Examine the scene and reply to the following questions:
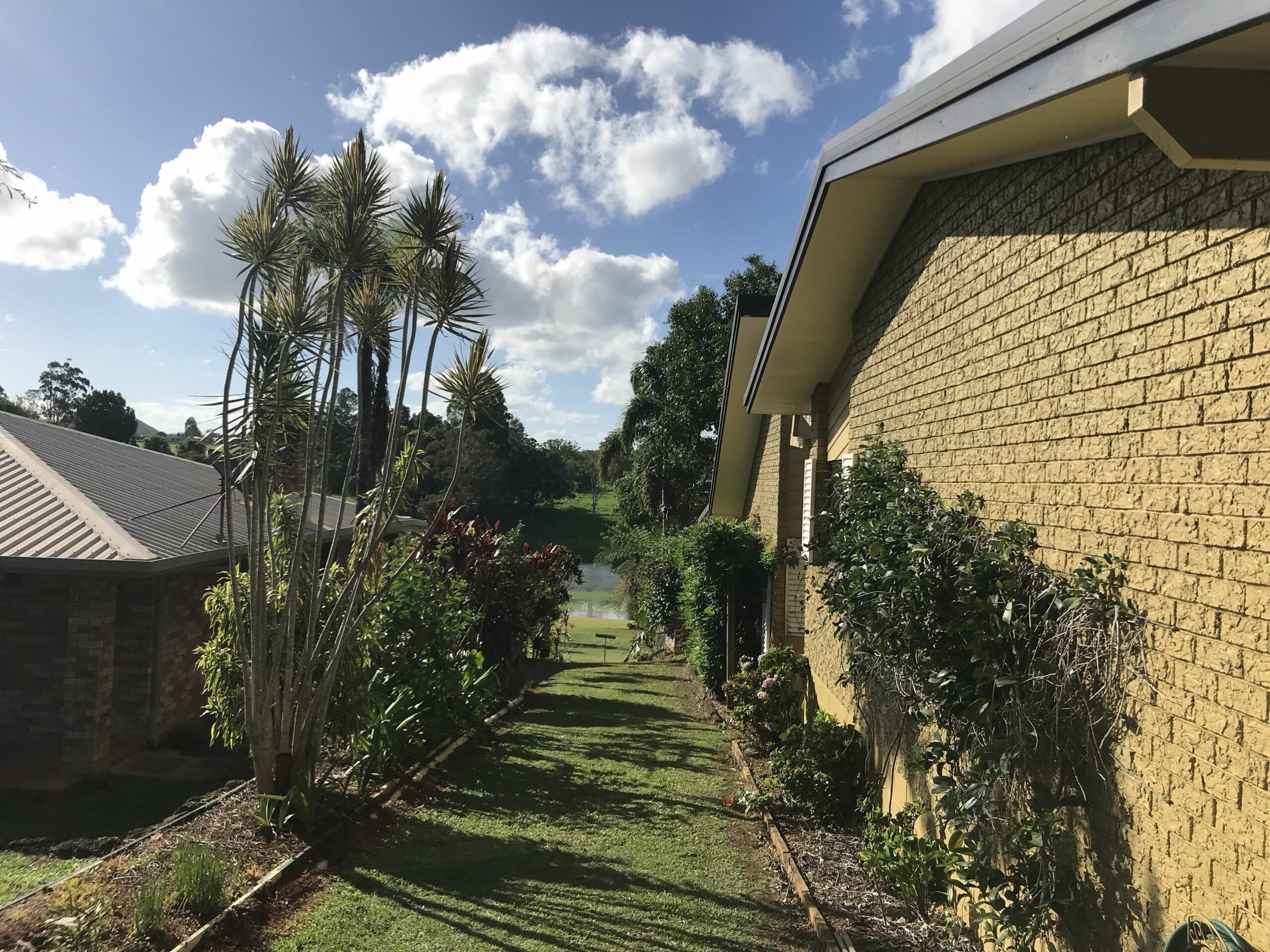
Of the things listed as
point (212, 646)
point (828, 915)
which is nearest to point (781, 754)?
point (828, 915)

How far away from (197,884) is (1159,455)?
5.63m

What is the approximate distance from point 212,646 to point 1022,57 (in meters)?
7.41

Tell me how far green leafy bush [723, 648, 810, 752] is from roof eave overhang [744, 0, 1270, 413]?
528cm

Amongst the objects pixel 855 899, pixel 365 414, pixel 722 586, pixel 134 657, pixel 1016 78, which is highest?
pixel 1016 78

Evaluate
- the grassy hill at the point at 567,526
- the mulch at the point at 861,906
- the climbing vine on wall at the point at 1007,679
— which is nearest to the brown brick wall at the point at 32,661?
the mulch at the point at 861,906

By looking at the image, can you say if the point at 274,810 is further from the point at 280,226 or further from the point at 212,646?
the point at 280,226

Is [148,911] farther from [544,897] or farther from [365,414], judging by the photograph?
[365,414]

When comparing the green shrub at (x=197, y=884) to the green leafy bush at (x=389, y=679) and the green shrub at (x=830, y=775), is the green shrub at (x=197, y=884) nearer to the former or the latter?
the green leafy bush at (x=389, y=679)

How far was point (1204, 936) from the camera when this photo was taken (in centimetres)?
280

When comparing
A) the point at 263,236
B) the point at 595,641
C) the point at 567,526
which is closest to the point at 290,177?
the point at 263,236

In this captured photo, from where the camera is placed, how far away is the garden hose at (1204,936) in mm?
2619

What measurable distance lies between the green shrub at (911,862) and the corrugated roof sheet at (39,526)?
760 centimetres

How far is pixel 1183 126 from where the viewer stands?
2.58 m

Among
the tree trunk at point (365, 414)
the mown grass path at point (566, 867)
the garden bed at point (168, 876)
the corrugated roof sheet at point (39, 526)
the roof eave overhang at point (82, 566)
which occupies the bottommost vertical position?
the mown grass path at point (566, 867)
